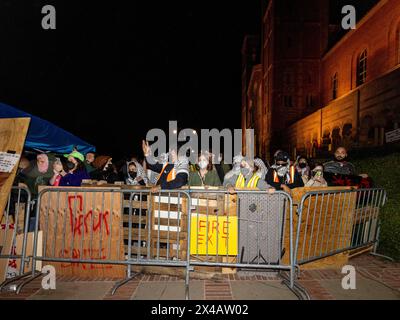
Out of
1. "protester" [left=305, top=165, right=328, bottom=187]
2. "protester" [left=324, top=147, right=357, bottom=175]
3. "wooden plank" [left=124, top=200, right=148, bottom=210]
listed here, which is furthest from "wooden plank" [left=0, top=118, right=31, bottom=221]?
"protester" [left=324, top=147, right=357, bottom=175]

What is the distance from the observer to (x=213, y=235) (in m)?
4.93

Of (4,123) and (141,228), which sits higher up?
(4,123)

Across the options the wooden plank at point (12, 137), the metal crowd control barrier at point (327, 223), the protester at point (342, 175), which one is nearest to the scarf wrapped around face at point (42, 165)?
the wooden plank at point (12, 137)

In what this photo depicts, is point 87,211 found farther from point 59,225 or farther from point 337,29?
point 337,29

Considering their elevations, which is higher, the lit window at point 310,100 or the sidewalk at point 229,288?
the lit window at point 310,100

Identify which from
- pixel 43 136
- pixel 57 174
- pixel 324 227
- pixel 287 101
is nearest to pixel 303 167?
pixel 324 227

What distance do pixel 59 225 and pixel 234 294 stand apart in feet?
8.94

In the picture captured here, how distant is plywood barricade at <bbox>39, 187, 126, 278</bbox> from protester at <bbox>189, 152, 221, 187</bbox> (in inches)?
111

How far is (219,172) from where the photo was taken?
826 cm

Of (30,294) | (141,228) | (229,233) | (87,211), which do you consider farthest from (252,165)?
(30,294)

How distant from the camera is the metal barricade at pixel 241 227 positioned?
4918 mm

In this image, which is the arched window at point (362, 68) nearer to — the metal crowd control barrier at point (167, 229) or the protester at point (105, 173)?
the protester at point (105, 173)

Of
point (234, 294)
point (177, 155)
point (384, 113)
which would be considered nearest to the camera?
point (234, 294)

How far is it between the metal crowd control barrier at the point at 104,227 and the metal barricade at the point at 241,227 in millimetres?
253
